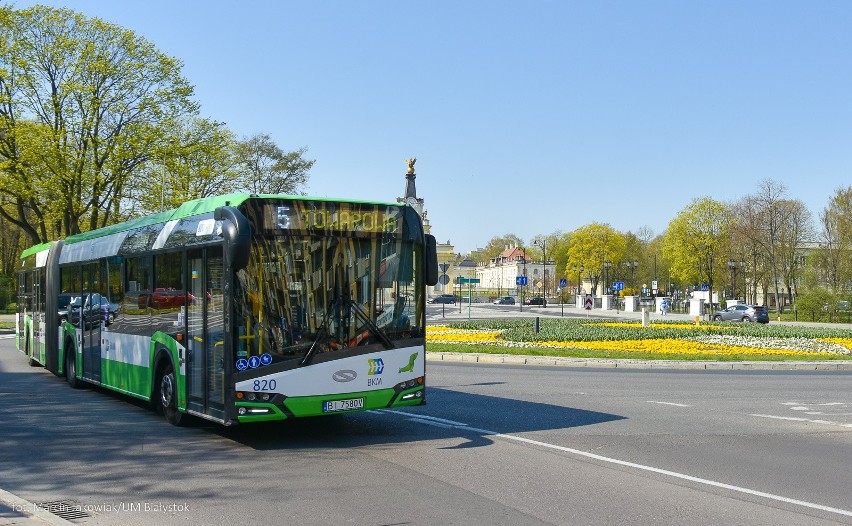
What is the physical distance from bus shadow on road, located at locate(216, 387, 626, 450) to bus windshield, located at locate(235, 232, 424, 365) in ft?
4.29

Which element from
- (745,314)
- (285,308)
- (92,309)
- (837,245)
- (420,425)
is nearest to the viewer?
(285,308)

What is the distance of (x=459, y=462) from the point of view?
945 cm

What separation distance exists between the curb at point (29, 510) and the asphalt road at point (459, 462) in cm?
32

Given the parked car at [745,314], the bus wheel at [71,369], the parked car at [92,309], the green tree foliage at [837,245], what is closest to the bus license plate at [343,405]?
the parked car at [92,309]

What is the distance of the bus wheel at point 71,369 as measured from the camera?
1722cm

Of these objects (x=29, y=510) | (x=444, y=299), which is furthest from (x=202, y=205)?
(x=444, y=299)

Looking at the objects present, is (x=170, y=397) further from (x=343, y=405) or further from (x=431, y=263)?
(x=431, y=263)

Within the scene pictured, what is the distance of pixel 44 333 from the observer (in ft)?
65.2

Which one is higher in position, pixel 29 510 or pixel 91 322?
pixel 91 322

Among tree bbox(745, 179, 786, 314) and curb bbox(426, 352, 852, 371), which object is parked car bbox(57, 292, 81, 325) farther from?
tree bbox(745, 179, 786, 314)

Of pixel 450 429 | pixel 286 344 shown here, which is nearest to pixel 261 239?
pixel 286 344

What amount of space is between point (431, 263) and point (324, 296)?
1.53 meters

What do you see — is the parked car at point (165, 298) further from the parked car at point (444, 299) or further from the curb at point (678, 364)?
the parked car at point (444, 299)

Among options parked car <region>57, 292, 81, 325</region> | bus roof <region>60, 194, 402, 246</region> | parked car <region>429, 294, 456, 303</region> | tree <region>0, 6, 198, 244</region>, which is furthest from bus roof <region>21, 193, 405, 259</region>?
parked car <region>429, 294, 456, 303</region>
